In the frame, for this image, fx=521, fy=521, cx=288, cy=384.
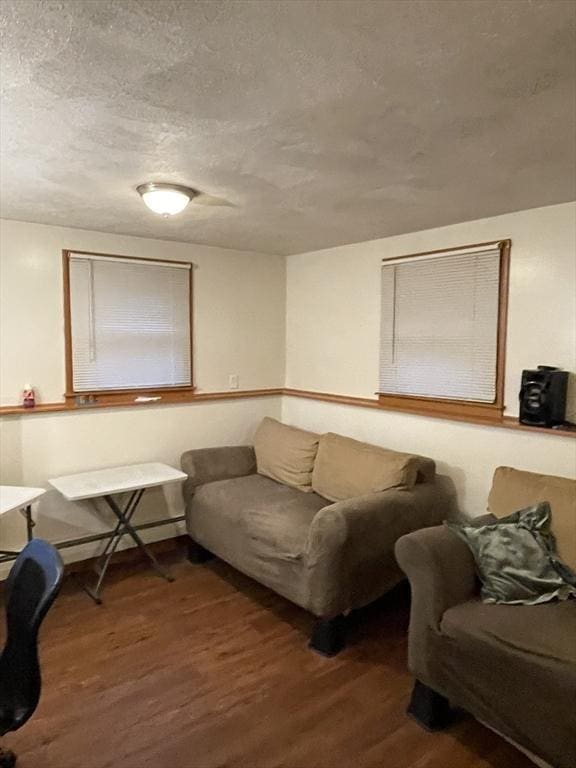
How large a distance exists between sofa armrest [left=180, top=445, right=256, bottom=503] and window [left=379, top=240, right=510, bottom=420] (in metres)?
1.13

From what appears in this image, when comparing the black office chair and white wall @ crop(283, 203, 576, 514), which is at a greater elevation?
white wall @ crop(283, 203, 576, 514)

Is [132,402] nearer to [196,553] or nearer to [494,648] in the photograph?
[196,553]

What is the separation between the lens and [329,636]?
2.65 m

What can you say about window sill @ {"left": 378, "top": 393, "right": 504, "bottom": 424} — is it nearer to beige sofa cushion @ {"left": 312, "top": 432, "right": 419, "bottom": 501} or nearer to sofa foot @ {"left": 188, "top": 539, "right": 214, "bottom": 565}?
beige sofa cushion @ {"left": 312, "top": 432, "right": 419, "bottom": 501}

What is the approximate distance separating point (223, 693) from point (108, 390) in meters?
2.13

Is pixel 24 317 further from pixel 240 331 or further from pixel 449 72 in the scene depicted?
pixel 449 72

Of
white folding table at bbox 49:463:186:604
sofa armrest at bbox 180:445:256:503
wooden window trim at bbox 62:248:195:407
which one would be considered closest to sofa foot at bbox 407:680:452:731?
white folding table at bbox 49:463:186:604

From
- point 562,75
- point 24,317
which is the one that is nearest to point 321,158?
point 562,75

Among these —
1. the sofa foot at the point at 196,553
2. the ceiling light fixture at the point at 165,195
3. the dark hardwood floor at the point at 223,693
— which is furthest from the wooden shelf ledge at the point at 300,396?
the ceiling light fixture at the point at 165,195

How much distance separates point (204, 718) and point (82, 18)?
2.49 meters

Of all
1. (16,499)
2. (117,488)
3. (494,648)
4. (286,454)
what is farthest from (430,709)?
(16,499)

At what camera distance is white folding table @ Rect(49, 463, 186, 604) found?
313 centimetres

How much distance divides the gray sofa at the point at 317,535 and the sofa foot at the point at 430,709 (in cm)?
54

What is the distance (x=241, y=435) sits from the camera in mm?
4395
